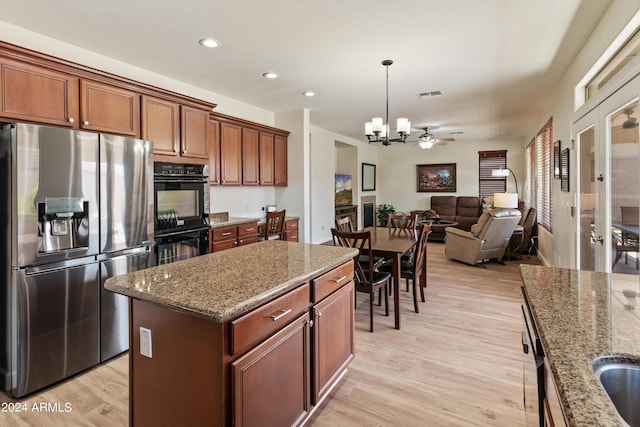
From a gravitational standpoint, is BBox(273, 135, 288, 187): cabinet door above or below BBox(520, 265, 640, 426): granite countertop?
above

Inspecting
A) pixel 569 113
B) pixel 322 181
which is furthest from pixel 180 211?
pixel 569 113

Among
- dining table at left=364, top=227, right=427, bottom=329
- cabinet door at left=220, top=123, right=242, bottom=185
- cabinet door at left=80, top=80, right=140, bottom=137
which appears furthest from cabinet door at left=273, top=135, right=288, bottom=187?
cabinet door at left=80, top=80, right=140, bottom=137

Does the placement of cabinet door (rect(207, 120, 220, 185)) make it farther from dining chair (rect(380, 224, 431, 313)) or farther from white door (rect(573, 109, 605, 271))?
white door (rect(573, 109, 605, 271))

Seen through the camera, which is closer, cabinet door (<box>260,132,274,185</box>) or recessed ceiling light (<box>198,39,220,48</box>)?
recessed ceiling light (<box>198,39,220,48</box>)

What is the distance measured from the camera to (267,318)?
1.46 meters

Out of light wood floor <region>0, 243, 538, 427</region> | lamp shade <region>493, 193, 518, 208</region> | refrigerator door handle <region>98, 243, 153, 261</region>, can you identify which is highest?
lamp shade <region>493, 193, 518, 208</region>

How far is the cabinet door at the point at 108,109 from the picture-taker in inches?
106

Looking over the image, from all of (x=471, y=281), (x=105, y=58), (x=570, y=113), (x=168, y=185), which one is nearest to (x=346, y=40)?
(x=168, y=185)

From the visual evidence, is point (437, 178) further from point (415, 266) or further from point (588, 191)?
point (415, 266)

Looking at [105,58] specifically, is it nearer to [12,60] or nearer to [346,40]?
[12,60]

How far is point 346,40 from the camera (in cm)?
303

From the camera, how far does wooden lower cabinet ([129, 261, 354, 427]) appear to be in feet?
4.19

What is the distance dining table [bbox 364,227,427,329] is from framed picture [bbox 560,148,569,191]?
71.6 inches

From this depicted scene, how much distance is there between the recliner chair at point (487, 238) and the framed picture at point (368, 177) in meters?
4.03
